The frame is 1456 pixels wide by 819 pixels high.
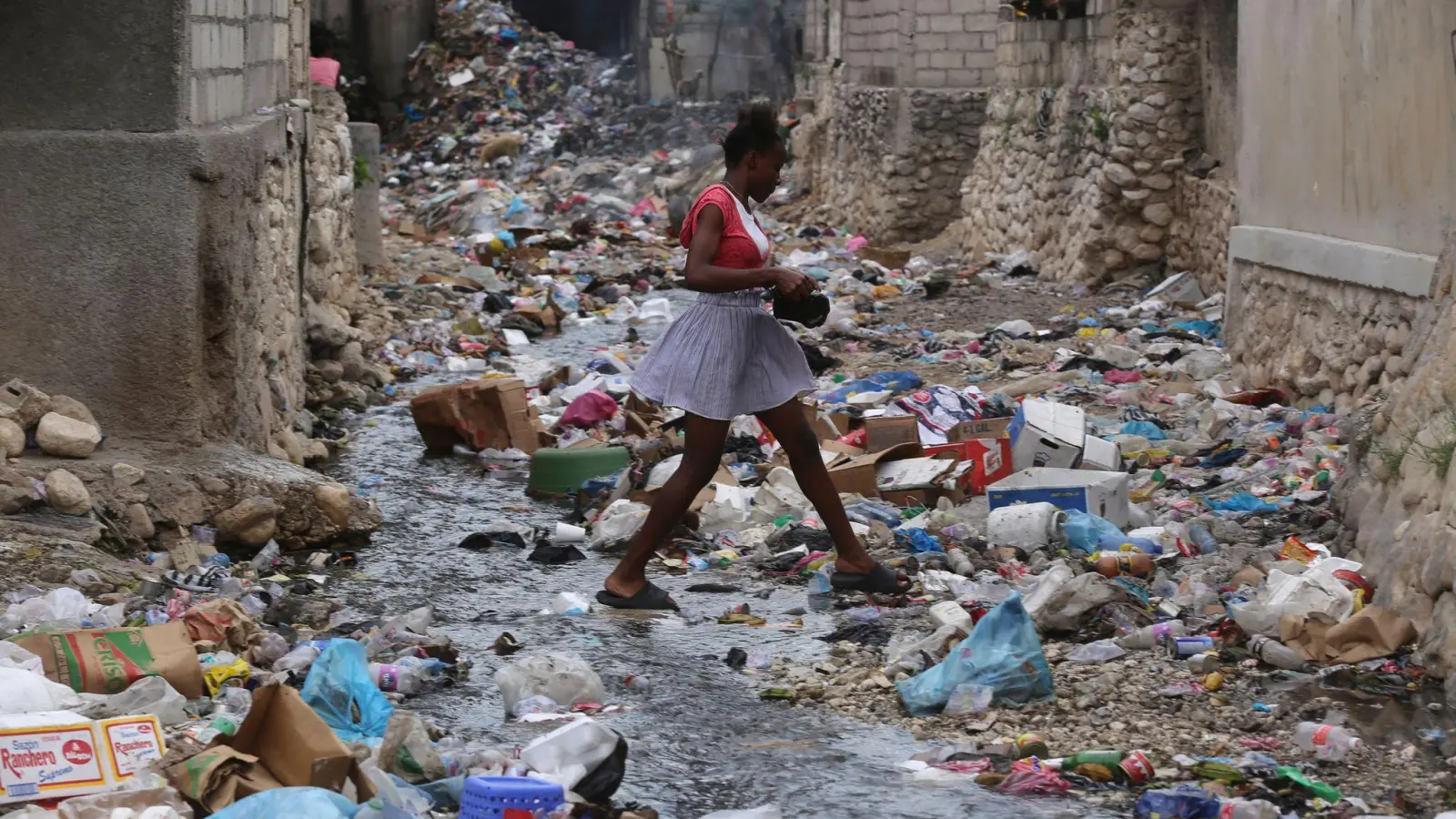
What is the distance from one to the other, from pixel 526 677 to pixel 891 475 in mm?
2604

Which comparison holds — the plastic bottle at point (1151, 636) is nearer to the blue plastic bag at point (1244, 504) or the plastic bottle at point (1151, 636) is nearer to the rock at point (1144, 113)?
the blue plastic bag at point (1244, 504)

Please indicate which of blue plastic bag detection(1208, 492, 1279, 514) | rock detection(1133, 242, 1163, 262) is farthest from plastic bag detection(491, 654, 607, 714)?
rock detection(1133, 242, 1163, 262)

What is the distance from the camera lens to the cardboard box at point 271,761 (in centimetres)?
291

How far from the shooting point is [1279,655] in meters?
3.94

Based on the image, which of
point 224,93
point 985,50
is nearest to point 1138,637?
point 224,93

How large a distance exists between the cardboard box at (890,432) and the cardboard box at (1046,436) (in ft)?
1.36

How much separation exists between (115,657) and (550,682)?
1008 millimetres

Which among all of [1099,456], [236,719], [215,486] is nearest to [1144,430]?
[1099,456]

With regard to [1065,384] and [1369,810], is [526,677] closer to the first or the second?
[1369,810]

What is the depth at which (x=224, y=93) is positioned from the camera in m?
5.94

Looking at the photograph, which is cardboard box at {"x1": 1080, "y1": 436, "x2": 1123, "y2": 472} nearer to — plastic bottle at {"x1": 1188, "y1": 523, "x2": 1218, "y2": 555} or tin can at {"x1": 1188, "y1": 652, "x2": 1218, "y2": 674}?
plastic bottle at {"x1": 1188, "y1": 523, "x2": 1218, "y2": 555}

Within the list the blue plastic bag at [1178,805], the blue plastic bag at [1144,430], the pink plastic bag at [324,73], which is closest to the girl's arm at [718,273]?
the blue plastic bag at [1178,805]

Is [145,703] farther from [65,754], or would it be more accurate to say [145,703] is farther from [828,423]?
[828,423]

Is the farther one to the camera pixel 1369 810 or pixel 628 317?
pixel 628 317
